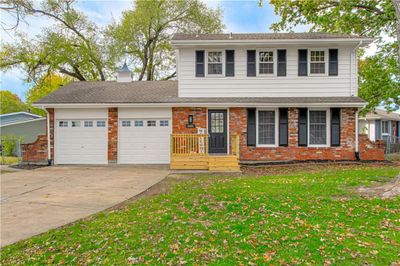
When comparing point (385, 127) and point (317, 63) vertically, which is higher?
point (317, 63)

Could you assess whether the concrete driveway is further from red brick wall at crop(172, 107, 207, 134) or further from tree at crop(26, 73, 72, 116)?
tree at crop(26, 73, 72, 116)

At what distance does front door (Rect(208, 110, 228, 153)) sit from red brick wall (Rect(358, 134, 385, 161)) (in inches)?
252

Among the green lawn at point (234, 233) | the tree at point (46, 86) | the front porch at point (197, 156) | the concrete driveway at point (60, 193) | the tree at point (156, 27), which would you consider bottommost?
→ the concrete driveway at point (60, 193)

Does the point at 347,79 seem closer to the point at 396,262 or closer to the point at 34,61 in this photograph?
the point at 396,262

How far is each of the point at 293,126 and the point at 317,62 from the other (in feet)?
11.0

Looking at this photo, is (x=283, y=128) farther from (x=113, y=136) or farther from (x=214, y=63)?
(x=113, y=136)

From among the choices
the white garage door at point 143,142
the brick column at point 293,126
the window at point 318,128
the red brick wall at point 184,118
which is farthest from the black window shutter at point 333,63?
the white garage door at point 143,142

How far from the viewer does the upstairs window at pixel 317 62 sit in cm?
1327

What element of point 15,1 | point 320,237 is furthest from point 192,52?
point 320,237

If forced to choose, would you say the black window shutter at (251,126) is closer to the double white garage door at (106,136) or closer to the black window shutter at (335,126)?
the black window shutter at (335,126)

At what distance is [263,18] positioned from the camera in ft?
62.1

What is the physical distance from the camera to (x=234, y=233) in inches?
170

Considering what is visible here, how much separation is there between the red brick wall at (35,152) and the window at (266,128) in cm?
1054

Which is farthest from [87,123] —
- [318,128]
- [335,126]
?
[335,126]
